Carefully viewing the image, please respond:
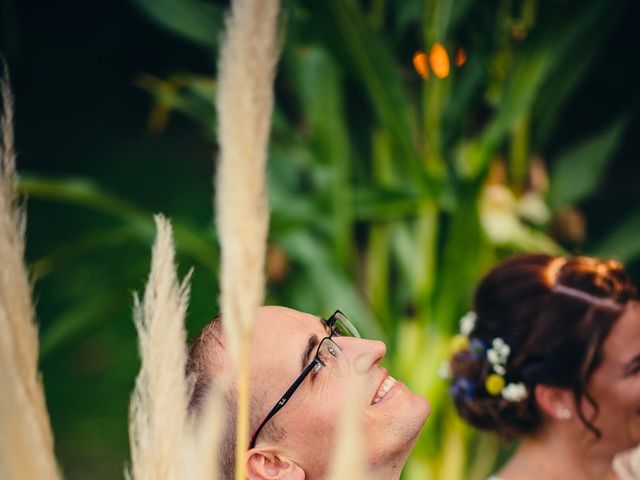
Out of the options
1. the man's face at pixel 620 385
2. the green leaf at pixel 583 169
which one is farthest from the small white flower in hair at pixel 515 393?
the green leaf at pixel 583 169

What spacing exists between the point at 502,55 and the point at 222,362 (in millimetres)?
1115

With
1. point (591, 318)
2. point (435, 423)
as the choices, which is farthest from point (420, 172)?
point (435, 423)

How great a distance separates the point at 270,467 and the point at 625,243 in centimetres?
112

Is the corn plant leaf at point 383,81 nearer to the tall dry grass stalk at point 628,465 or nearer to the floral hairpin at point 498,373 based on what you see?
the floral hairpin at point 498,373

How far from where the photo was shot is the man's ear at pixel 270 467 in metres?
0.85

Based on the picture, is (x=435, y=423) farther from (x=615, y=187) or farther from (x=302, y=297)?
(x=615, y=187)

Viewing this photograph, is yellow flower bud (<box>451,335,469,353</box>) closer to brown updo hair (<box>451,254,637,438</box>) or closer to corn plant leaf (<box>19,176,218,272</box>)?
brown updo hair (<box>451,254,637,438</box>)

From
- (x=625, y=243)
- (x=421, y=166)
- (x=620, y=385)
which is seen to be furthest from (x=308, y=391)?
(x=625, y=243)

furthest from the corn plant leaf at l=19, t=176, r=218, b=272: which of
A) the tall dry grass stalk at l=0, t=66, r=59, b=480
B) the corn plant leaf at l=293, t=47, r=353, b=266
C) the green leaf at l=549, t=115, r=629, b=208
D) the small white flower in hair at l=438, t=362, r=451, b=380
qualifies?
the tall dry grass stalk at l=0, t=66, r=59, b=480

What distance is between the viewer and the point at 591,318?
1.20 metres

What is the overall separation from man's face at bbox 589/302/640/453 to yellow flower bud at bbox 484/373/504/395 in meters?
0.16

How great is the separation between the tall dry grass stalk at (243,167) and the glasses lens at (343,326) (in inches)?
20.8

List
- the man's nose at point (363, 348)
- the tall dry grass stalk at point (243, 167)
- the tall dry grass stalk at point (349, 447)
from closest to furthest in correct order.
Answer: the tall dry grass stalk at point (349, 447) < the tall dry grass stalk at point (243, 167) < the man's nose at point (363, 348)

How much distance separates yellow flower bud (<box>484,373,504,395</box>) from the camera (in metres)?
1.26
